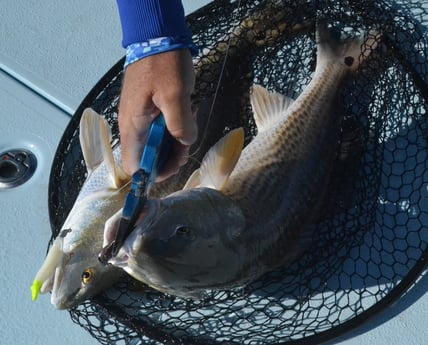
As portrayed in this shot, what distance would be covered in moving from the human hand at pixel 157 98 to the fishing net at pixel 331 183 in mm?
561

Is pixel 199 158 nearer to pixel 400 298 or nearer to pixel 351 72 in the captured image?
pixel 351 72

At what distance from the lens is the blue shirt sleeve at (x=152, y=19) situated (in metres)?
1.50

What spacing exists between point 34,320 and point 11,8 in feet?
4.74

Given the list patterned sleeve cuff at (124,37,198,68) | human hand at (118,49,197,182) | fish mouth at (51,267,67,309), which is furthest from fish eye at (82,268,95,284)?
patterned sleeve cuff at (124,37,198,68)

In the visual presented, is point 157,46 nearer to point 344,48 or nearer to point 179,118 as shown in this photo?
point 179,118

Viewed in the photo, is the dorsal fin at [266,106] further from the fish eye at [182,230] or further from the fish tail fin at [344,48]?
the fish eye at [182,230]

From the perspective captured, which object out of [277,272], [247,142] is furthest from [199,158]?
[277,272]

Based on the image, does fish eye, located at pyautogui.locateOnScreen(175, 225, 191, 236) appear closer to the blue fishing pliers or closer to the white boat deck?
the blue fishing pliers

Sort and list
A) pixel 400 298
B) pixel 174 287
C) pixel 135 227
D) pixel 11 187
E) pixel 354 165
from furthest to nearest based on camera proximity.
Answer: pixel 11 187 < pixel 354 165 < pixel 400 298 < pixel 174 287 < pixel 135 227

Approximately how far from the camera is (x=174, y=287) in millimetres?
1606

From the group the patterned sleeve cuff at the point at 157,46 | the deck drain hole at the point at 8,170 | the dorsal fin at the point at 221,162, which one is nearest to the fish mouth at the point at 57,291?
the dorsal fin at the point at 221,162

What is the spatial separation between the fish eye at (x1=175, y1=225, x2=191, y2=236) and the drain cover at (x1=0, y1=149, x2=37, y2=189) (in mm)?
953

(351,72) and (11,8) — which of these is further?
(11,8)

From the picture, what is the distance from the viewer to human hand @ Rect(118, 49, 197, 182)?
1.49 meters
